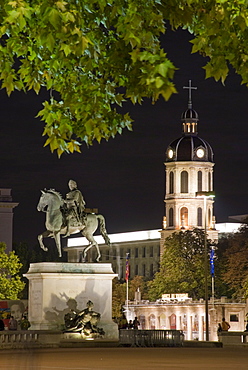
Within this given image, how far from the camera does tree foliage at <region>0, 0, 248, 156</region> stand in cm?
1024

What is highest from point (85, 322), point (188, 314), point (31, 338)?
point (188, 314)

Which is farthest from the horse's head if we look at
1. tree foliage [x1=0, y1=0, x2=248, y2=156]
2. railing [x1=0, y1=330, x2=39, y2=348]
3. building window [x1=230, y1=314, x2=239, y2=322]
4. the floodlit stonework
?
building window [x1=230, y1=314, x2=239, y2=322]

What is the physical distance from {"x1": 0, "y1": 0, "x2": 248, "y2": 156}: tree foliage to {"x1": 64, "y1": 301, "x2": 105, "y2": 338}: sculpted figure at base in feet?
101

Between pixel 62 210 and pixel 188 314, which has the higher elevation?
pixel 62 210

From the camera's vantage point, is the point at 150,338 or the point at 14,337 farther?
the point at 150,338

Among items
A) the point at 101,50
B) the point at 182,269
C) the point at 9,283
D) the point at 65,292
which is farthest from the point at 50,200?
the point at 182,269

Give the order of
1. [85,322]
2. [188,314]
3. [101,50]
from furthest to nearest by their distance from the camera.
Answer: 1. [188,314]
2. [85,322]
3. [101,50]

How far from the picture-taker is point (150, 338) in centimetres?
4253

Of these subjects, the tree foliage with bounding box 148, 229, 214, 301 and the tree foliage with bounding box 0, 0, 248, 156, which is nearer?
the tree foliage with bounding box 0, 0, 248, 156

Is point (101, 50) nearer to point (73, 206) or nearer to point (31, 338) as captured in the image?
point (31, 338)

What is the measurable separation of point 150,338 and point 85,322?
105 inches

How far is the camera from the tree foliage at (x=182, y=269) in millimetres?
137500

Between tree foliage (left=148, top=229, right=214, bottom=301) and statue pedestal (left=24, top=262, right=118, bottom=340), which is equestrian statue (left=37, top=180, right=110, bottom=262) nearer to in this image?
statue pedestal (left=24, top=262, right=118, bottom=340)

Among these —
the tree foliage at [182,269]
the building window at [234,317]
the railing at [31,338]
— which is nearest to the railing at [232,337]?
the railing at [31,338]
